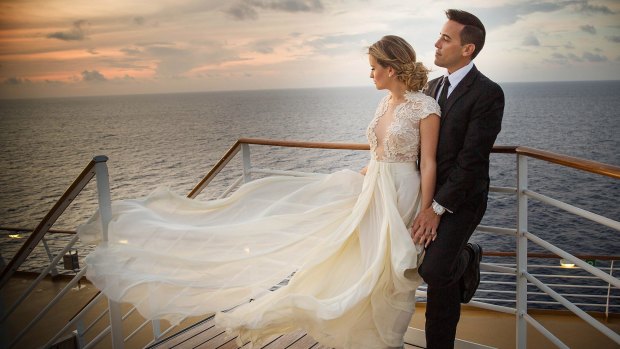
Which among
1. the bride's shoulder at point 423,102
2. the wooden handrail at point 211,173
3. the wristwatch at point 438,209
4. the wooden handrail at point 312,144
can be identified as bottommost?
the wristwatch at point 438,209

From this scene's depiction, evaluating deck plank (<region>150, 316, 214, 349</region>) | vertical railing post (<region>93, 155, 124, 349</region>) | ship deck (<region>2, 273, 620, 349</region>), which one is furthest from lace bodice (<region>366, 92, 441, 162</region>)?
deck plank (<region>150, 316, 214, 349</region>)

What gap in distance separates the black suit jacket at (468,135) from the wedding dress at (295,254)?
4.9 inches

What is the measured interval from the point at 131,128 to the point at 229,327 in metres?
66.4

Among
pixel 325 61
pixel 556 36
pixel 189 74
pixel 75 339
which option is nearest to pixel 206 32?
pixel 189 74

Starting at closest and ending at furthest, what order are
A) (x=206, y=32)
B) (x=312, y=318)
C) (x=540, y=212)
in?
(x=312, y=318), (x=540, y=212), (x=206, y=32)

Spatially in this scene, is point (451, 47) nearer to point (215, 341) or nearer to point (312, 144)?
point (312, 144)

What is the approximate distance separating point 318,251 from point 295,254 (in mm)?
193

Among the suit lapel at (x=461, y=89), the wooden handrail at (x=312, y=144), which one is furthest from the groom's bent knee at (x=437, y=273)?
the wooden handrail at (x=312, y=144)

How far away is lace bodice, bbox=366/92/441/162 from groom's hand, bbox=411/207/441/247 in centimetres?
29

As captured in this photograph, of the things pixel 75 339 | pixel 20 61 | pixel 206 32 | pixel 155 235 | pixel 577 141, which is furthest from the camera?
pixel 206 32

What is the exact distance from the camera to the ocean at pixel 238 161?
30.3 meters

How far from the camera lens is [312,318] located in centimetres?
203

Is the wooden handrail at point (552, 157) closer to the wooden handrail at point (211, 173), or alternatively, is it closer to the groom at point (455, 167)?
the wooden handrail at point (211, 173)

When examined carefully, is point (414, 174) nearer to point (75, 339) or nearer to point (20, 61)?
point (75, 339)
